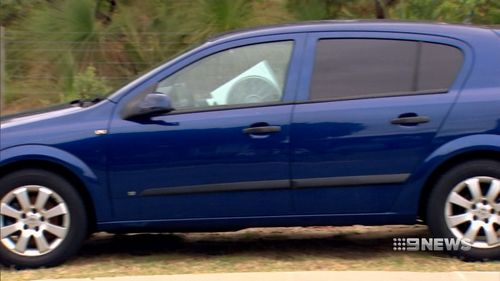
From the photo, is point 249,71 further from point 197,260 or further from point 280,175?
point 197,260

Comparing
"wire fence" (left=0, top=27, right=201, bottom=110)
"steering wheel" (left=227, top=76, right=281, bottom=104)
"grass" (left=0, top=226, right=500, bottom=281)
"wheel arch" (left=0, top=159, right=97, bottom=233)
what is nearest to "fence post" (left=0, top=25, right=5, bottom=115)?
"wire fence" (left=0, top=27, right=201, bottom=110)

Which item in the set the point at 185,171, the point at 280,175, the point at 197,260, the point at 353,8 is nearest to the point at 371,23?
the point at 280,175

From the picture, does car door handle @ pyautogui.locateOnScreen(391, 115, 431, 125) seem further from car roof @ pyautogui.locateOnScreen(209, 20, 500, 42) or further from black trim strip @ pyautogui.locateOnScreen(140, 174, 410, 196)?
car roof @ pyautogui.locateOnScreen(209, 20, 500, 42)

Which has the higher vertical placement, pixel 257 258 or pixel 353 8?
pixel 353 8

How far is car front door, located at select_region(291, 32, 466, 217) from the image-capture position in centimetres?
534

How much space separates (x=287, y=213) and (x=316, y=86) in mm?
925

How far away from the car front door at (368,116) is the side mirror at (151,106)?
2.95 feet

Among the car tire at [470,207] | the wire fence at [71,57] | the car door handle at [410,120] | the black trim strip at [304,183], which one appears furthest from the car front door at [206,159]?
the wire fence at [71,57]

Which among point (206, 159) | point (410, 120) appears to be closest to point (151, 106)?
point (206, 159)

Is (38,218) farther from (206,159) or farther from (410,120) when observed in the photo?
(410,120)

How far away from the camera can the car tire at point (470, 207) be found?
5359 millimetres

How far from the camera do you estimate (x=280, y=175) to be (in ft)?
17.6

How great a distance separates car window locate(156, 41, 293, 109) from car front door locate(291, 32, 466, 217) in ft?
0.69
